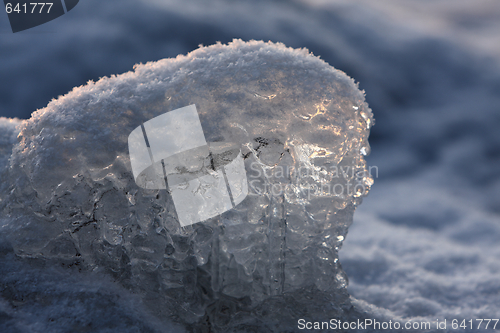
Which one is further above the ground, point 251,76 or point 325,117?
Answer: point 251,76

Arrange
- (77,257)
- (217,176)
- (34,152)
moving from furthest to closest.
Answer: (77,257), (34,152), (217,176)

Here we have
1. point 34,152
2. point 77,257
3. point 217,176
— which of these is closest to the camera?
point 217,176

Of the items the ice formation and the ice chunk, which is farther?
the ice chunk

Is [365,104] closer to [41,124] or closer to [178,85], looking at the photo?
[178,85]

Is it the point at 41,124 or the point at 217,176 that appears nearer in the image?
the point at 217,176

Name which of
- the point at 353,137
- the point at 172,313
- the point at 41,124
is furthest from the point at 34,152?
the point at 353,137

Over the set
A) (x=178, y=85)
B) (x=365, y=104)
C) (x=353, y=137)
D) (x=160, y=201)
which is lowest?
(x=160, y=201)

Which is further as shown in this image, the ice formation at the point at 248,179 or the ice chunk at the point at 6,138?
the ice chunk at the point at 6,138

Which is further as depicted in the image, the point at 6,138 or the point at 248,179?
the point at 6,138
